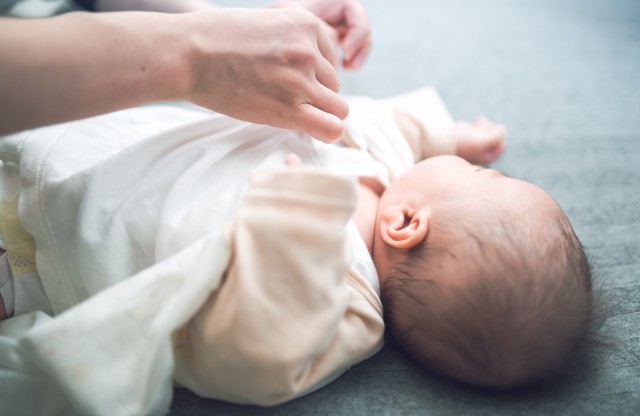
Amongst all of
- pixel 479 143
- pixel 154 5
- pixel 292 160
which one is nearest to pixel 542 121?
pixel 479 143

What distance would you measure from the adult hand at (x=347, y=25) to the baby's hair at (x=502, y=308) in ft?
1.59

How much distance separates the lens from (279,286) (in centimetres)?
48

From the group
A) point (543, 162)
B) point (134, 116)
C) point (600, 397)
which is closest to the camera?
point (600, 397)

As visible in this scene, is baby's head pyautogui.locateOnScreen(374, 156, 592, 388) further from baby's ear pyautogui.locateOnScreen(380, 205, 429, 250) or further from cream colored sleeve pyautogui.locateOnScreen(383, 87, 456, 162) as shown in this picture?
cream colored sleeve pyautogui.locateOnScreen(383, 87, 456, 162)

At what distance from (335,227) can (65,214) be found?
0.36 metres

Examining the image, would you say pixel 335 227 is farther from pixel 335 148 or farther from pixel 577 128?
pixel 577 128

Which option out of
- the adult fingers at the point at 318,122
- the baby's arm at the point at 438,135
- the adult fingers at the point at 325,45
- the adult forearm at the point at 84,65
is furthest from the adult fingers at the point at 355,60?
the adult forearm at the point at 84,65

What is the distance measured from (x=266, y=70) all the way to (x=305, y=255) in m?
0.26

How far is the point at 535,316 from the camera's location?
0.55 m

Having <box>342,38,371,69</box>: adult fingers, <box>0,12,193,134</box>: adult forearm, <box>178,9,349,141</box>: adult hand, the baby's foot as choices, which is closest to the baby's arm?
the baby's foot

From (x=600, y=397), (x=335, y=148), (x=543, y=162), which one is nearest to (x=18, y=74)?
(x=335, y=148)

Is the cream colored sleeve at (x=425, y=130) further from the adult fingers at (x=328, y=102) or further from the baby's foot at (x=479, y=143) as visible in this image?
the adult fingers at (x=328, y=102)

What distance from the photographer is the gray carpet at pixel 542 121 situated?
586 millimetres

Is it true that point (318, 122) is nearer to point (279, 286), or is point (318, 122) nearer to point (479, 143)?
point (279, 286)
